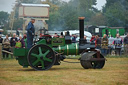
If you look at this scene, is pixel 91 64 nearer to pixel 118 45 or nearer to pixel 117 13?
pixel 118 45

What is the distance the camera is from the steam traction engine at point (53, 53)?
12227 mm

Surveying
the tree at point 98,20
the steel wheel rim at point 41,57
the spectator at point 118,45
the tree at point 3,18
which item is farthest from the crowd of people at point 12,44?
the tree at point 3,18

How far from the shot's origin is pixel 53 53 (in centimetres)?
1230

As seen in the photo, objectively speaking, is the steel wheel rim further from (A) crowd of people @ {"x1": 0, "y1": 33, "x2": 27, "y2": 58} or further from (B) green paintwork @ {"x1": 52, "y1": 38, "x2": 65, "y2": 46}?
(A) crowd of people @ {"x1": 0, "y1": 33, "x2": 27, "y2": 58}

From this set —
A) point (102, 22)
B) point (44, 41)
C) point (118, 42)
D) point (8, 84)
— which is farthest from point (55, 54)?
point (102, 22)

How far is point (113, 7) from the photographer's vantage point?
49.7m

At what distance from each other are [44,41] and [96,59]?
72.8 inches

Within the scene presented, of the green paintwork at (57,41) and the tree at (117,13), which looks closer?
the green paintwork at (57,41)

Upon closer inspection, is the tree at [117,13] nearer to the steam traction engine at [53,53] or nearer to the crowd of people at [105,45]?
the crowd of people at [105,45]

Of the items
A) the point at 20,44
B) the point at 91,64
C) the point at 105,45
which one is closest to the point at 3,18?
the point at 105,45

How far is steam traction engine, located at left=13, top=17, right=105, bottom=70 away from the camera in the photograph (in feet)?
40.1

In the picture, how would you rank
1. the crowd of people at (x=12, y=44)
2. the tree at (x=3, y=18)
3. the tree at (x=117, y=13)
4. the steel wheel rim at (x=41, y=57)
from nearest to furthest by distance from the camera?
the steel wheel rim at (x=41, y=57) < the crowd of people at (x=12, y=44) < the tree at (x=117, y=13) < the tree at (x=3, y=18)

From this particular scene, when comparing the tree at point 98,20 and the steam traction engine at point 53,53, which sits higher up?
the tree at point 98,20

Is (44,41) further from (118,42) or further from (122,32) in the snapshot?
(122,32)
